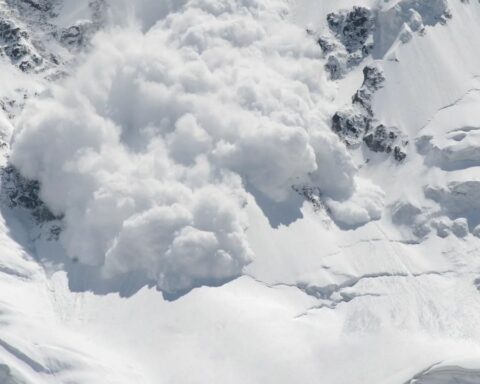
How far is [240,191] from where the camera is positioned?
170 meters

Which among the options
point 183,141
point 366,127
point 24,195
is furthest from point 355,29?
point 24,195

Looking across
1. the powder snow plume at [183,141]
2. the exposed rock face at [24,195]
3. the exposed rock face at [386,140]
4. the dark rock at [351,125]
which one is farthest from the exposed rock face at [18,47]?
the exposed rock face at [386,140]

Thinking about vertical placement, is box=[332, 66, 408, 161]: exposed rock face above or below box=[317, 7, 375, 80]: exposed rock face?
below

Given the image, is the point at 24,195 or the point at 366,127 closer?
the point at 24,195

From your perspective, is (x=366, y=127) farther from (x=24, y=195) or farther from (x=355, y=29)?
(x=24, y=195)

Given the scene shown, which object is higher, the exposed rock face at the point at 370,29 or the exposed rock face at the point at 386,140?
the exposed rock face at the point at 370,29

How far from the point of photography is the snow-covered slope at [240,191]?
15525cm

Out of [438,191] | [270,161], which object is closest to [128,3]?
[270,161]

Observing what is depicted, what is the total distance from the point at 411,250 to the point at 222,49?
39.4 metres

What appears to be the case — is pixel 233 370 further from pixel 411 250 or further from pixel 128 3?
pixel 128 3

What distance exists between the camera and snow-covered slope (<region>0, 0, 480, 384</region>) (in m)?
155

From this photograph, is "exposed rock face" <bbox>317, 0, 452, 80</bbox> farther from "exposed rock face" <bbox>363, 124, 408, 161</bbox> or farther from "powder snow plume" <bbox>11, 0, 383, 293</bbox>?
"exposed rock face" <bbox>363, 124, 408, 161</bbox>

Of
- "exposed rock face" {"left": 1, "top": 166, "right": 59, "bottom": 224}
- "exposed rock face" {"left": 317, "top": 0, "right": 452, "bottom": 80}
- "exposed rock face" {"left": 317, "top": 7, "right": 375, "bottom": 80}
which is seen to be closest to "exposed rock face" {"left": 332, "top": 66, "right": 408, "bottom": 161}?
"exposed rock face" {"left": 317, "top": 7, "right": 375, "bottom": 80}

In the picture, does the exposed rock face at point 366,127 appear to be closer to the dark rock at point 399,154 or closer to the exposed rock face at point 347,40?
the dark rock at point 399,154
